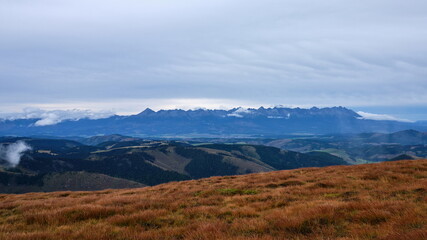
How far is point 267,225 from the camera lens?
29.9ft

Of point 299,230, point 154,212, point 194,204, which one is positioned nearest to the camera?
point 299,230

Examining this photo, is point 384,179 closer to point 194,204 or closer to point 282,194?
point 282,194

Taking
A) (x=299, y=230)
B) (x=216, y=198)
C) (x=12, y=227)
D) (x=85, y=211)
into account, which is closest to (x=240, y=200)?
(x=216, y=198)

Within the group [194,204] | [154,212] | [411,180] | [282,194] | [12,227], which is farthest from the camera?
[411,180]

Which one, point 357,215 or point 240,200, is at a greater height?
point 357,215

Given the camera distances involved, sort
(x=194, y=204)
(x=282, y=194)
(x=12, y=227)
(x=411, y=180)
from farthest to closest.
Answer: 1. (x=411, y=180)
2. (x=282, y=194)
3. (x=194, y=204)
4. (x=12, y=227)

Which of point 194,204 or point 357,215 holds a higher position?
point 357,215

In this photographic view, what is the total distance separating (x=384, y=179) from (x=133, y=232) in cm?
1682

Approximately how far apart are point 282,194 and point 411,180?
8761mm

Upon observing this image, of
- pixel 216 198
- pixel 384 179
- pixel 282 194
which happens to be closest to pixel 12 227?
pixel 216 198

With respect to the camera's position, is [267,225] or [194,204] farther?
[194,204]

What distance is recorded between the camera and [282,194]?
51.2ft

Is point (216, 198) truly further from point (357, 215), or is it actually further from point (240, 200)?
point (357, 215)

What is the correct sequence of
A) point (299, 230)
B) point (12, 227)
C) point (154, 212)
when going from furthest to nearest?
point (154, 212) → point (12, 227) → point (299, 230)
